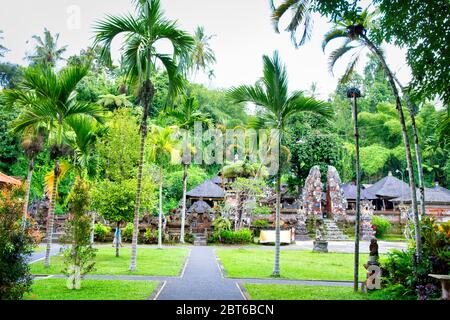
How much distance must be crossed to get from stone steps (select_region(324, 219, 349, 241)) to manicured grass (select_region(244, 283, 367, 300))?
1600 cm

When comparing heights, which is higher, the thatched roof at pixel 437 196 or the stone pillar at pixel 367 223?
the thatched roof at pixel 437 196

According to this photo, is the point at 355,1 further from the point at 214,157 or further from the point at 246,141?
the point at 214,157

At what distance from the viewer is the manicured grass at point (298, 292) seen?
6.73m

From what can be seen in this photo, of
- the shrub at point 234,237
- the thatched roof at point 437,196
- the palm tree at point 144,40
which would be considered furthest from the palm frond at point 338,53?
the thatched roof at point 437,196

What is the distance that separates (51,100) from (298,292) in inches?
297

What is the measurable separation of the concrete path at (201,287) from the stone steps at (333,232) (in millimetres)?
14472

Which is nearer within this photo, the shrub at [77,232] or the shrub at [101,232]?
the shrub at [77,232]

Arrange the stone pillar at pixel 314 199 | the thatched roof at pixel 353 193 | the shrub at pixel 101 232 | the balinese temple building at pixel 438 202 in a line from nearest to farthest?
1. the shrub at pixel 101 232
2. the stone pillar at pixel 314 199
3. the balinese temple building at pixel 438 202
4. the thatched roof at pixel 353 193

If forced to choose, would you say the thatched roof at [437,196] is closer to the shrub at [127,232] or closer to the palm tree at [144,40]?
the shrub at [127,232]

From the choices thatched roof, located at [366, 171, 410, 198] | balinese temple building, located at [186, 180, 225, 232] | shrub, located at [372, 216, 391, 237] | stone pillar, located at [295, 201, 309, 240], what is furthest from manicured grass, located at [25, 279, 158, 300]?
thatched roof, located at [366, 171, 410, 198]

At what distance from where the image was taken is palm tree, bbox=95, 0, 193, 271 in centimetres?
892

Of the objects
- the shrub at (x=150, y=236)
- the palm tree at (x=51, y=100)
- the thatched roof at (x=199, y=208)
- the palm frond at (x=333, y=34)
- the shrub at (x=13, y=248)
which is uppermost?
the palm frond at (x=333, y=34)

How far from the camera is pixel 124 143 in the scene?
14.4 metres
